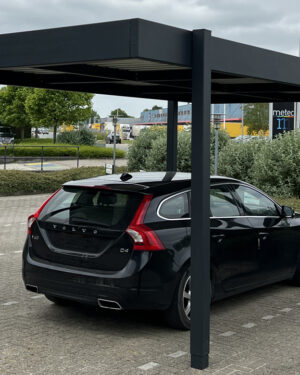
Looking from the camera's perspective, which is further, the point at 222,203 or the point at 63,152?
the point at 63,152

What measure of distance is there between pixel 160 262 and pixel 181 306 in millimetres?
526

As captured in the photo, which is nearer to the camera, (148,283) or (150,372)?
(150,372)

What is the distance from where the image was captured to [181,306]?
250 inches

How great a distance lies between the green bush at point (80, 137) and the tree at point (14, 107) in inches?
359

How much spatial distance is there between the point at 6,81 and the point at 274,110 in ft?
93.9

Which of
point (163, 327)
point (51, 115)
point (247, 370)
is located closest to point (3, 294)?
point (163, 327)

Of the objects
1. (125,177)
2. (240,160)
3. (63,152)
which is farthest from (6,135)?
(125,177)

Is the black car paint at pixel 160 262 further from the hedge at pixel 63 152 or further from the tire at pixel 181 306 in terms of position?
the hedge at pixel 63 152

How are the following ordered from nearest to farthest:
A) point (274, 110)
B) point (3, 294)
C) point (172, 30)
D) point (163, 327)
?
point (172, 30), point (163, 327), point (3, 294), point (274, 110)

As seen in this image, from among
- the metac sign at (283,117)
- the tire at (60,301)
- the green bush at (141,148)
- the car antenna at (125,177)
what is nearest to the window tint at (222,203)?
the car antenna at (125,177)

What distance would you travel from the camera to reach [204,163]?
5.49 m

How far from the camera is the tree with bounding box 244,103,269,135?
82.5 meters

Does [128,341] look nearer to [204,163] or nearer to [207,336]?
[207,336]

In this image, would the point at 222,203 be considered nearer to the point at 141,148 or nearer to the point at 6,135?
the point at 141,148
